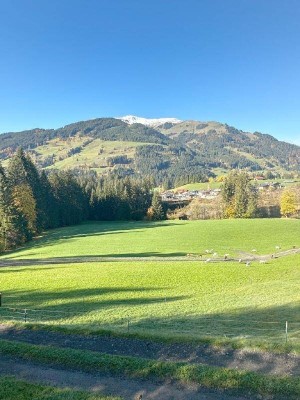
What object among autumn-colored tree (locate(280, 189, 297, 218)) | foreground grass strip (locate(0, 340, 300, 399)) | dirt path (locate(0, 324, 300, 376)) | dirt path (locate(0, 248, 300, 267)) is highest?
autumn-colored tree (locate(280, 189, 297, 218))

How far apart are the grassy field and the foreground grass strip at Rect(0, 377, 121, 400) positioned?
21.0 ft

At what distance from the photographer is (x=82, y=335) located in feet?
62.4

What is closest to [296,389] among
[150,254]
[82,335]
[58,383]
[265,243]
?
[58,383]

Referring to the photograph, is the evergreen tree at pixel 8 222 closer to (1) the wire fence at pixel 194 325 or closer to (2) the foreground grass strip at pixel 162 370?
(1) the wire fence at pixel 194 325

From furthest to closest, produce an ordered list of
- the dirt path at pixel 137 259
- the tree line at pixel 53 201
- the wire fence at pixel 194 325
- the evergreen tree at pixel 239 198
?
1. the evergreen tree at pixel 239 198
2. the tree line at pixel 53 201
3. the dirt path at pixel 137 259
4. the wire fence at pixel 194 325

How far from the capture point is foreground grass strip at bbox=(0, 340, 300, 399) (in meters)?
12.5

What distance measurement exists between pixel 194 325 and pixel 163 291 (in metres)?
13.0

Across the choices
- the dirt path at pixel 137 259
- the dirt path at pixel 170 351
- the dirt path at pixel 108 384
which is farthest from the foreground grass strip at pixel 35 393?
the dirt path at pixel 137 259

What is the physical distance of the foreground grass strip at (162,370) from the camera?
12.5m

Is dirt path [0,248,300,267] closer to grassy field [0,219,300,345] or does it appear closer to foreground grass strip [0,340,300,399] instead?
grassy field [0,219,300,345]

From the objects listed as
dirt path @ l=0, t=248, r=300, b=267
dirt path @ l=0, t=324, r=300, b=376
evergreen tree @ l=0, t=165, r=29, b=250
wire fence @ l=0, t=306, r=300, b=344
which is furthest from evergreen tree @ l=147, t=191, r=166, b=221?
dirt path @ l=0, t=324, r=300, b=376

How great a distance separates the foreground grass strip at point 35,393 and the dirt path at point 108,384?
26.8 inches

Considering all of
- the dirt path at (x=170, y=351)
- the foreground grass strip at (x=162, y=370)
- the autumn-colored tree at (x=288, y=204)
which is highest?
the autumn-colored tree at (x=288, y=204)

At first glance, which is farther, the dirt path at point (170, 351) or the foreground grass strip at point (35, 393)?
the dirt path at point (170, 351)
